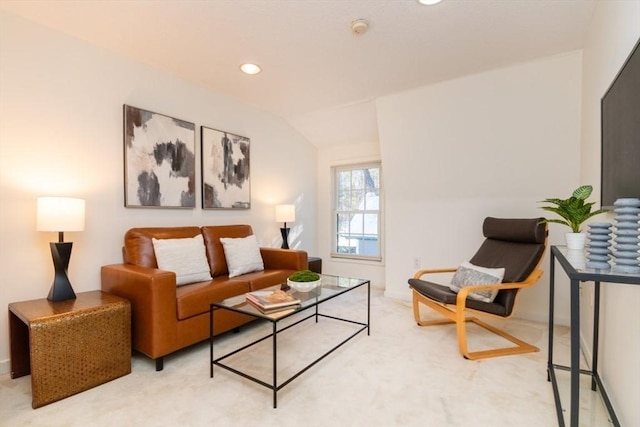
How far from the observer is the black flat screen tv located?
125 centimetres

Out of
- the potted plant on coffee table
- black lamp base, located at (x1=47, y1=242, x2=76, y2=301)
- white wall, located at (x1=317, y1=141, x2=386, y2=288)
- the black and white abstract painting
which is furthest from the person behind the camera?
white wall, located at (x1=317, y1=141, x2=386, y2=288)

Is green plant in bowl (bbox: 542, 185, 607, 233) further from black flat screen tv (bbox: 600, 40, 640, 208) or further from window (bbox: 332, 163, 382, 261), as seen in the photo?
window (bbox: 332, 163, 382, 261)

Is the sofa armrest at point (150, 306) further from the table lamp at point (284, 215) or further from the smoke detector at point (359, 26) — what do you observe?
the smoke detector at point (359, 26)

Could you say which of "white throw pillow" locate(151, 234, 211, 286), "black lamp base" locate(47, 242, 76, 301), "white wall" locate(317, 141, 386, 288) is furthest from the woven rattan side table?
"white wall" locate(317, 141, 386, 288)

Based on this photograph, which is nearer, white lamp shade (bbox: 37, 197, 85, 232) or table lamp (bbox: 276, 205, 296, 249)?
white lamp shade (bbox: 37, 197, 85, 232)

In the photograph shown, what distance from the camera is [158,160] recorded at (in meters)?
2.83

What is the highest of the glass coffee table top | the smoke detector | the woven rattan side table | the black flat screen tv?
the smoke detector

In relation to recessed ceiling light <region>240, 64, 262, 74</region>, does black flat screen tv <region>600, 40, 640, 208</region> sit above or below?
below

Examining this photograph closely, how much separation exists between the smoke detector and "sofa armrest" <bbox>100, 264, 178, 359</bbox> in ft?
6.96

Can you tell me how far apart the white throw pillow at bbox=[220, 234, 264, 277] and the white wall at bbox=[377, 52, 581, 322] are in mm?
1612

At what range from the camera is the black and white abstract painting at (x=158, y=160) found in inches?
104

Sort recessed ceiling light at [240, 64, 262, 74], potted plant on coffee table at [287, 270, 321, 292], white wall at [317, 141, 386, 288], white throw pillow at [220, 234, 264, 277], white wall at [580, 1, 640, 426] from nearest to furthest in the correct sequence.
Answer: white wall at [580, 1, 640, 426] < potted plant on coffee table at [287, 270, 321, 292] < recessed ceiling light at [240, 64, 262, 74] < white throw pillow at [220, 234, 264, 277] < white wall at [317, 141, 386, 288]

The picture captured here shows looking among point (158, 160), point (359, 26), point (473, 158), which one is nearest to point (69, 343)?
point (158, 160)

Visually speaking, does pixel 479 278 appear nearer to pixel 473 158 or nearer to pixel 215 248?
pixel 473 158
